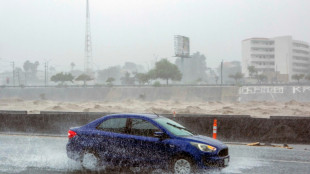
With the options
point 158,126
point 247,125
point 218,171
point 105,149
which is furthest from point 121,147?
point 247,125

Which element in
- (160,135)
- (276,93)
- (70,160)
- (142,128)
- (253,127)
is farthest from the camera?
(276,93)

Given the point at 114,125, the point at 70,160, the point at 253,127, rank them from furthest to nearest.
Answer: the point at 253,127 → the point at 70,160 → the point at 114,125

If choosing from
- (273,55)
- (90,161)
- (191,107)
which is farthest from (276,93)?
(273,55)

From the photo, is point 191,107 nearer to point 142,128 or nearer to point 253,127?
point 253,127

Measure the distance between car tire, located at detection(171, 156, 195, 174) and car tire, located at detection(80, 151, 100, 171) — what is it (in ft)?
6.10

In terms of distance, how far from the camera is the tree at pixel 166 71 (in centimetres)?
11550

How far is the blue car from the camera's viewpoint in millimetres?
8008

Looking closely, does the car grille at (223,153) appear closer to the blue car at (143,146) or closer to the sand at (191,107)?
the blue car at (143,146)

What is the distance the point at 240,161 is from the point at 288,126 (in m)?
4.88

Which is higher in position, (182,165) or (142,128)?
(142,128)

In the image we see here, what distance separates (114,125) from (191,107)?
52235 millimetres

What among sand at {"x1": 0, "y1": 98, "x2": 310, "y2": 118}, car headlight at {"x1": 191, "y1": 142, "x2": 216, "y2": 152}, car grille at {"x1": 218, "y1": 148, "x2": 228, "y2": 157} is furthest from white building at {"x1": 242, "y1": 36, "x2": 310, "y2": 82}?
car headlight at {"x1": 191, "y1": 142, "x2": 216, "y2": 152}

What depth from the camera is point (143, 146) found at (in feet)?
27.3

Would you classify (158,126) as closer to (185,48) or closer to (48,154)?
(48,154)
